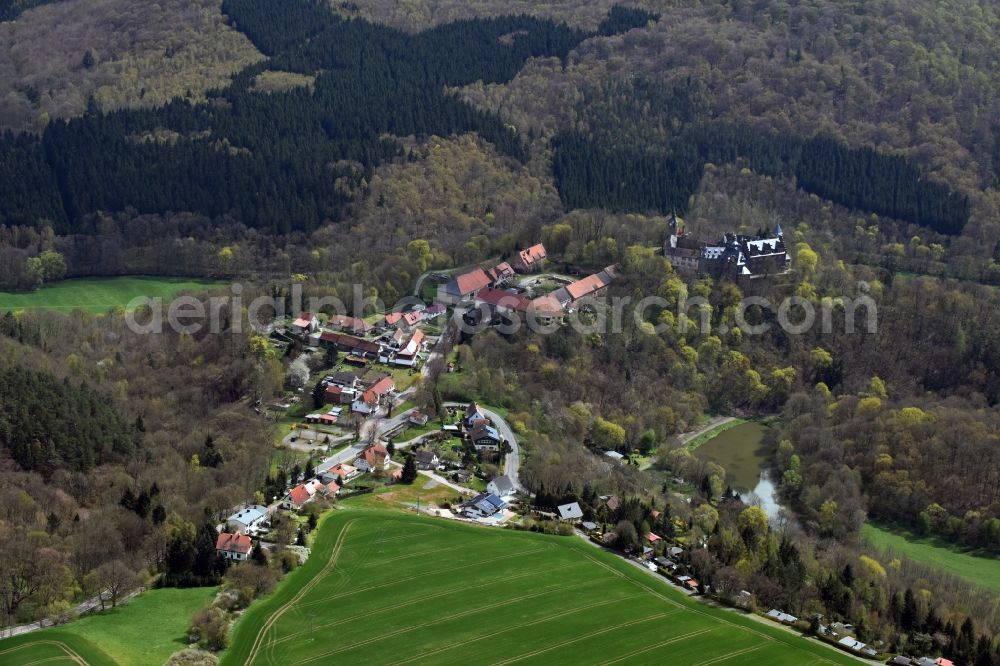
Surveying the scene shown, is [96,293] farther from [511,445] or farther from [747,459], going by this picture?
[747,459]

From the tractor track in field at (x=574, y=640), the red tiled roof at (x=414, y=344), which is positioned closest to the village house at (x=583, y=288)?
the red tiled roof at (x=414, y=344)

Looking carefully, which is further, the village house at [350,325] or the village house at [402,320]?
the village house at [402,320]

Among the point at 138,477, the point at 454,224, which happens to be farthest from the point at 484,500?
the point at 454,224

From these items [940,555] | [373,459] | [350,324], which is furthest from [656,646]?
[350,324]

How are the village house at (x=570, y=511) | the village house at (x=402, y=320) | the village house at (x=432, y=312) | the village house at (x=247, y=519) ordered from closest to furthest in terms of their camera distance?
the village house at (x=247, y=519), the village house at (x=570, y=511), the village house at (x=402, y=320), the village house at (x=432, y=312)

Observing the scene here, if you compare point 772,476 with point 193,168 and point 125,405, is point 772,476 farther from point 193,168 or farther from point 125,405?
point 193,168

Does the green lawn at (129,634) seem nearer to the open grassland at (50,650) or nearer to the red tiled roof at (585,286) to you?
the open grassland at (50,650)
